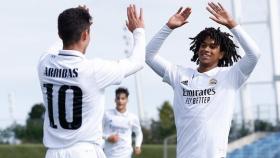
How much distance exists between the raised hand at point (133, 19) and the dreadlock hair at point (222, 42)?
1414 millimetres

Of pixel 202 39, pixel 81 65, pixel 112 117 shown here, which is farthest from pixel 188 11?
pixel 112 117

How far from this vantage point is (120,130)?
1742 centimetres

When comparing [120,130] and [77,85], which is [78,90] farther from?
[120,130]

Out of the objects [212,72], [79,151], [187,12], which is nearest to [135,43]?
[79,151]

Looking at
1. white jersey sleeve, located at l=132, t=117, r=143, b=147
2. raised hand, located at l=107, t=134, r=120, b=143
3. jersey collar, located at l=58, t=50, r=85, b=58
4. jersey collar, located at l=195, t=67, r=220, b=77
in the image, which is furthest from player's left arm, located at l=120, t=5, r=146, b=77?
white jersey sleeve, located at l=132, t=117, r=143, b=147

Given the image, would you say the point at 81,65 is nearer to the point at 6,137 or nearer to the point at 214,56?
the point at 214,56

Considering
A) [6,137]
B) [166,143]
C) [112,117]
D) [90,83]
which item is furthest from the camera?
[6,137]

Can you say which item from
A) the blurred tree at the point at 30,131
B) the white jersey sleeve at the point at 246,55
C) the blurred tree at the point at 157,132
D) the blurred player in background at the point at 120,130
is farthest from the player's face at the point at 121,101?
the blurred tree at the point at 157,132

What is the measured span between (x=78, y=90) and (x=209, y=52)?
Answer: 1.97 metres

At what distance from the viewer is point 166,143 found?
24562 mm

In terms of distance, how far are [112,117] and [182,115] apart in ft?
27.5

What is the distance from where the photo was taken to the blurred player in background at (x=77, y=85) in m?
7.38

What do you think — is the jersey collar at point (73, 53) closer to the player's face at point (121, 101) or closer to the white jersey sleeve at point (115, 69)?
the white jersey sleeve at point (115, 69)

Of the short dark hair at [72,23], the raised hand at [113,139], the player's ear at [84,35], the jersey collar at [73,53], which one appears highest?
the short dark hair at [72,23]
